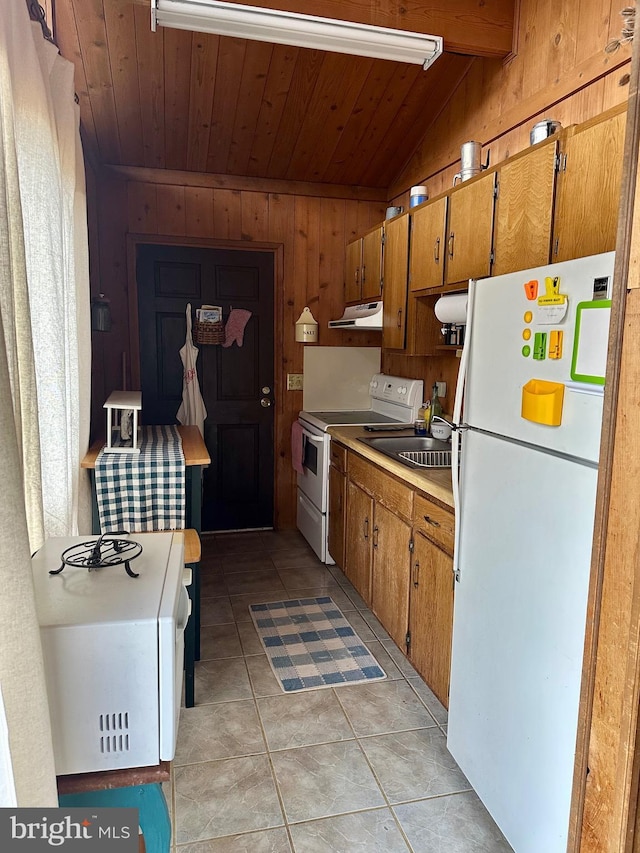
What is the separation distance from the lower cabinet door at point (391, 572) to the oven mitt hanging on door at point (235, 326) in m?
1.83

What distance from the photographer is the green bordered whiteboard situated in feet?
4.01

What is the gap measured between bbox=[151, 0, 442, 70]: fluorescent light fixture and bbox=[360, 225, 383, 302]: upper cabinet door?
3.84 feet

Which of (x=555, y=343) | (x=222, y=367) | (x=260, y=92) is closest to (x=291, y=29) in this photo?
(x=260, y=92)

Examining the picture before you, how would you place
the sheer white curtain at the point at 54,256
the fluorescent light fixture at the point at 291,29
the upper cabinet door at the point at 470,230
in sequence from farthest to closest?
the upper cabinet door at the point at 470,230, the fluorescent light fixture at the point at 291,29, the sheer white curtain at the point at 54,256

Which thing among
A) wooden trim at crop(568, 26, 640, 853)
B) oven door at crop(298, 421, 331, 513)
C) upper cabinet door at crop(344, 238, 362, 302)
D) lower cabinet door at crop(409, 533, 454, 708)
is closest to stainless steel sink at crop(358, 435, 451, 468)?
oven door at crop(298, 421, 331, 513)

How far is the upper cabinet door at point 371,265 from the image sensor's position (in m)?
3.58

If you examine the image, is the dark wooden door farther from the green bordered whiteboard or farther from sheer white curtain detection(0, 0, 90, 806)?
the green bordered whiteboard

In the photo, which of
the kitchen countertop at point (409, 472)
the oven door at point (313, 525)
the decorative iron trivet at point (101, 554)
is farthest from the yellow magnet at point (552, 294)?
the oven door at point (313, 525)

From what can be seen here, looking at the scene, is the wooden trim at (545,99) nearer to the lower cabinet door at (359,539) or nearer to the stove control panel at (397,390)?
the stove control panel at (397,390)

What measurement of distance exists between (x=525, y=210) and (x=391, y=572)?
1628 mm

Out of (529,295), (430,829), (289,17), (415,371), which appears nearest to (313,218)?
(415,371)

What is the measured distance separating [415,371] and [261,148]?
1.72 metres

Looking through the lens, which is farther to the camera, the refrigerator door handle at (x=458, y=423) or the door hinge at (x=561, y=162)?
the door hinge at (x=561, y=162)

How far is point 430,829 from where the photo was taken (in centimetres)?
174
